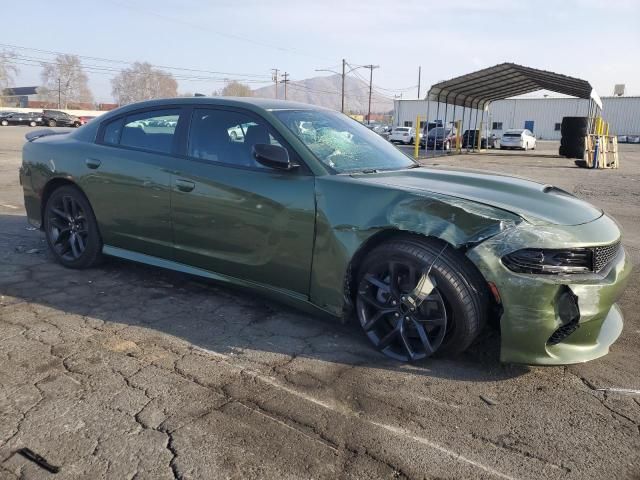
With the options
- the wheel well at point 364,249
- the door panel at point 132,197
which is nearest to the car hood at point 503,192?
the wheel well at point 364,249

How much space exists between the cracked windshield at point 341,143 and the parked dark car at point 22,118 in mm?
47142

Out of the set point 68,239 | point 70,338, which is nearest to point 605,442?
point 70,338

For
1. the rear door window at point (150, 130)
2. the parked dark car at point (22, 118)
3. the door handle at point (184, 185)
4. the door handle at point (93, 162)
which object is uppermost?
the parked dark car at point (22, 118)

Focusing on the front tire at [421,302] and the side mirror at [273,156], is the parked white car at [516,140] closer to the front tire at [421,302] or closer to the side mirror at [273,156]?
the side mirror at [273,156]

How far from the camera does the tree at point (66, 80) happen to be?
105000 mm

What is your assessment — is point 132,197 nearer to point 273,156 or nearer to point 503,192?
point 273,156

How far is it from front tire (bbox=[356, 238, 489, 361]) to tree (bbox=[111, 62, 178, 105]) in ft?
337

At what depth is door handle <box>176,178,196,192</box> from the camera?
387 centimetres

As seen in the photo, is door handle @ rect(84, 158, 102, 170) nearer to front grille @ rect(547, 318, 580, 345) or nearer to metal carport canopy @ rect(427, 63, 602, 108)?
front grille @ rect(547, 318, 580, 345)

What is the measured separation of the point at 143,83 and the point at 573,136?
9219cm

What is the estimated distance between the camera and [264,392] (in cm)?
279

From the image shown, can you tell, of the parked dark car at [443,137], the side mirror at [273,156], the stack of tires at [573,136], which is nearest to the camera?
→ the side mirror at [273,156]

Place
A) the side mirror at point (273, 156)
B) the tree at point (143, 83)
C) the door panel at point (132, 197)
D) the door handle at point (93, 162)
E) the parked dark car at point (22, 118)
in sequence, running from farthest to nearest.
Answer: the tree at point (143, 83) < the parked dark car at point (22, 118) < the door handle at point (93, 162) < the door panel at point (132, 197) < the side mirror at point (273, 156)

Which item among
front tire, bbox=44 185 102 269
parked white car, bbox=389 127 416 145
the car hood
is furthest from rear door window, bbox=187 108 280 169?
parked white car, bbox=389 127 416 145
